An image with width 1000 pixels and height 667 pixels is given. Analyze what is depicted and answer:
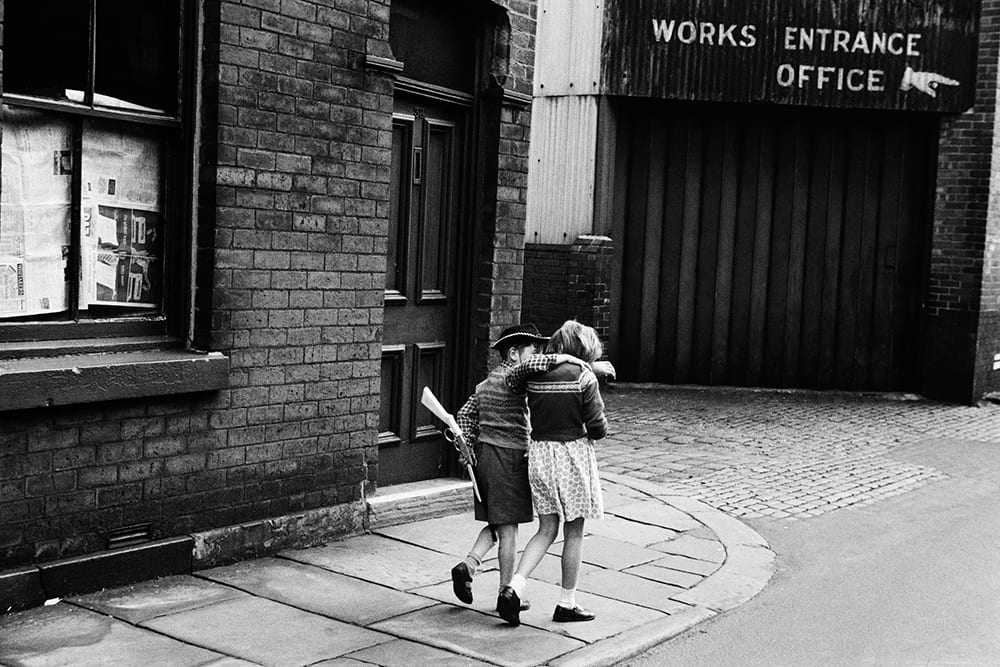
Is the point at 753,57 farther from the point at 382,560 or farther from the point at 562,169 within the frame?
the point at 382,560

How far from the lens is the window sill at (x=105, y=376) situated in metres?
5.39

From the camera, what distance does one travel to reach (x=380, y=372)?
7.58 meters

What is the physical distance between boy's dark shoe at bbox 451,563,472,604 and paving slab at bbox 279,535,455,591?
462 mm

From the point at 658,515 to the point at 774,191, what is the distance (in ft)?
23.8

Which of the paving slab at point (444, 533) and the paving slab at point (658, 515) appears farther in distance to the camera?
the paving slab at point (658, 515)

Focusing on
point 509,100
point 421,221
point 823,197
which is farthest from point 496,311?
point 823,197

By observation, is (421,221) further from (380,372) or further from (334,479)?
(334,479)

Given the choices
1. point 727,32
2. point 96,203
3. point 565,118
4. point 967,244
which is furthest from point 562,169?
point 96,203

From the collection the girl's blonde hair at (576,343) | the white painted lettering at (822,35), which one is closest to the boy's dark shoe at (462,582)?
the girl's blonde hair at (576,343)

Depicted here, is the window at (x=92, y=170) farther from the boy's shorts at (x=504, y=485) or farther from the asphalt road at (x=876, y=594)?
the asphalt road at (x=876, y=594)

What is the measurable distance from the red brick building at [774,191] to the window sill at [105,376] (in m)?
8.20

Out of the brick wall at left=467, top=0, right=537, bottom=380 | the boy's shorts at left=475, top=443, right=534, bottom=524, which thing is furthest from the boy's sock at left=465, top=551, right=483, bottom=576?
the brick wall at left=467, top=0, right=537, bottom=380

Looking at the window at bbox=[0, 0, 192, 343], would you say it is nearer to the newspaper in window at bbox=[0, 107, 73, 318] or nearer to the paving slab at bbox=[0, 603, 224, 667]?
the newspaper in window at bbox=[0, 107, 73, 318]

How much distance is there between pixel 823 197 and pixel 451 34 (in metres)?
7.65
